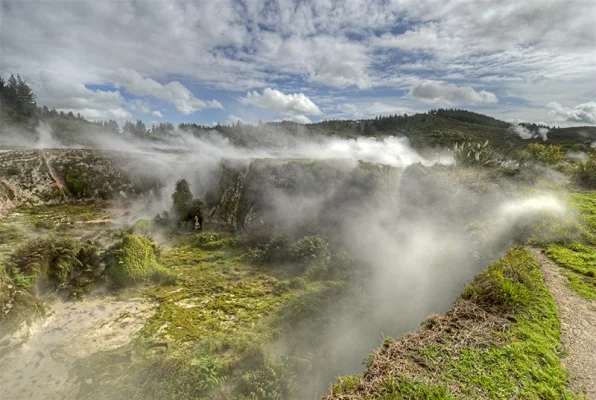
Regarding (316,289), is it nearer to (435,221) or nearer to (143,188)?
(435,221)

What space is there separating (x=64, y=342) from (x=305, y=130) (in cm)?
10861

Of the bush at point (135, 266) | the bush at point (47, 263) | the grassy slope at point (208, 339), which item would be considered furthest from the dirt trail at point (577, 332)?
the bush at point (47, 263)

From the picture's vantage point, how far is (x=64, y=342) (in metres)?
11.9

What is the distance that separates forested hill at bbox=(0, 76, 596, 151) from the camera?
65738 mm

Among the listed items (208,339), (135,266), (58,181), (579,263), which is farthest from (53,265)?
(58,181)

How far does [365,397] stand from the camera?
519cm

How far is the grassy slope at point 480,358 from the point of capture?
5.30 m

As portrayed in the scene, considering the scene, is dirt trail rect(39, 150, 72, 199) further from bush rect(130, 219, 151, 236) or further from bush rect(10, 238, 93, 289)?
bush rect(10, 238, 93, 289)

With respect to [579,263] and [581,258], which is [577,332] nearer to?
[579,263]

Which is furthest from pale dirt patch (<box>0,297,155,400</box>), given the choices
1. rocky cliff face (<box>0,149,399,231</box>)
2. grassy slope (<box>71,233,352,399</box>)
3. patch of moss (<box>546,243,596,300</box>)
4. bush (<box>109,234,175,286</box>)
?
patch of moss (<box>546,243,596,300</box>)

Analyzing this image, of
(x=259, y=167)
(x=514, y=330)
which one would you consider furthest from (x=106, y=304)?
(x=259, y=167)

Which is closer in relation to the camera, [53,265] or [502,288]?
[502,288]

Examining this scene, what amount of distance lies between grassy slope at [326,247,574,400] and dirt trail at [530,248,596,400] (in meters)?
0.21

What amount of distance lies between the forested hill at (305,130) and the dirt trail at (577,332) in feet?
218
